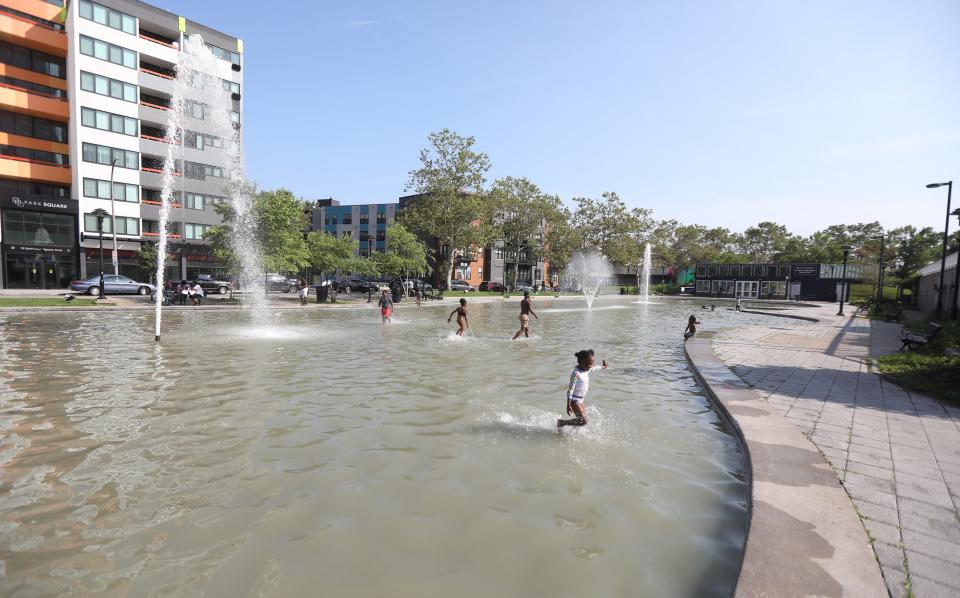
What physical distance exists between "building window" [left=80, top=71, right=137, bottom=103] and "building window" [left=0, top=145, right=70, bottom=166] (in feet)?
21.4

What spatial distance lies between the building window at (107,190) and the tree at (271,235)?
14738mm

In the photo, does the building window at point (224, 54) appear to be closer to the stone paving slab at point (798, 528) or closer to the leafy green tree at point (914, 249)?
A: the stone paving slab at point (798, 528)

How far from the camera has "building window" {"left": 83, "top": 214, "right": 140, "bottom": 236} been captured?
4144 centimetres

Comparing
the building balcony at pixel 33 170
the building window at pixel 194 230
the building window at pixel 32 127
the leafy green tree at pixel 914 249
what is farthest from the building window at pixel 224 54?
the leafy green tree at pixel 914 249

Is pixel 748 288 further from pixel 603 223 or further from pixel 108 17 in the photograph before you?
pixel 108 17

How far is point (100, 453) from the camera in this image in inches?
229

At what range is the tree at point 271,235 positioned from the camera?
111 feet

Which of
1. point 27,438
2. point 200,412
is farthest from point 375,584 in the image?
point 27,438

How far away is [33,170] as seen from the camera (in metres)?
39.3

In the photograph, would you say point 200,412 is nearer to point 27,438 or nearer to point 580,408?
point 27,438

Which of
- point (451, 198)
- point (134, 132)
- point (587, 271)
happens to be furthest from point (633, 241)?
point (134, 132)

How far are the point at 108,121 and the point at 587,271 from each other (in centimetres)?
6931

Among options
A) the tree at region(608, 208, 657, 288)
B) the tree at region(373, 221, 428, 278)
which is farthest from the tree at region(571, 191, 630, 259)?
the tree at region(373, 221, 428, 278)

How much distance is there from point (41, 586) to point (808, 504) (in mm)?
6363
